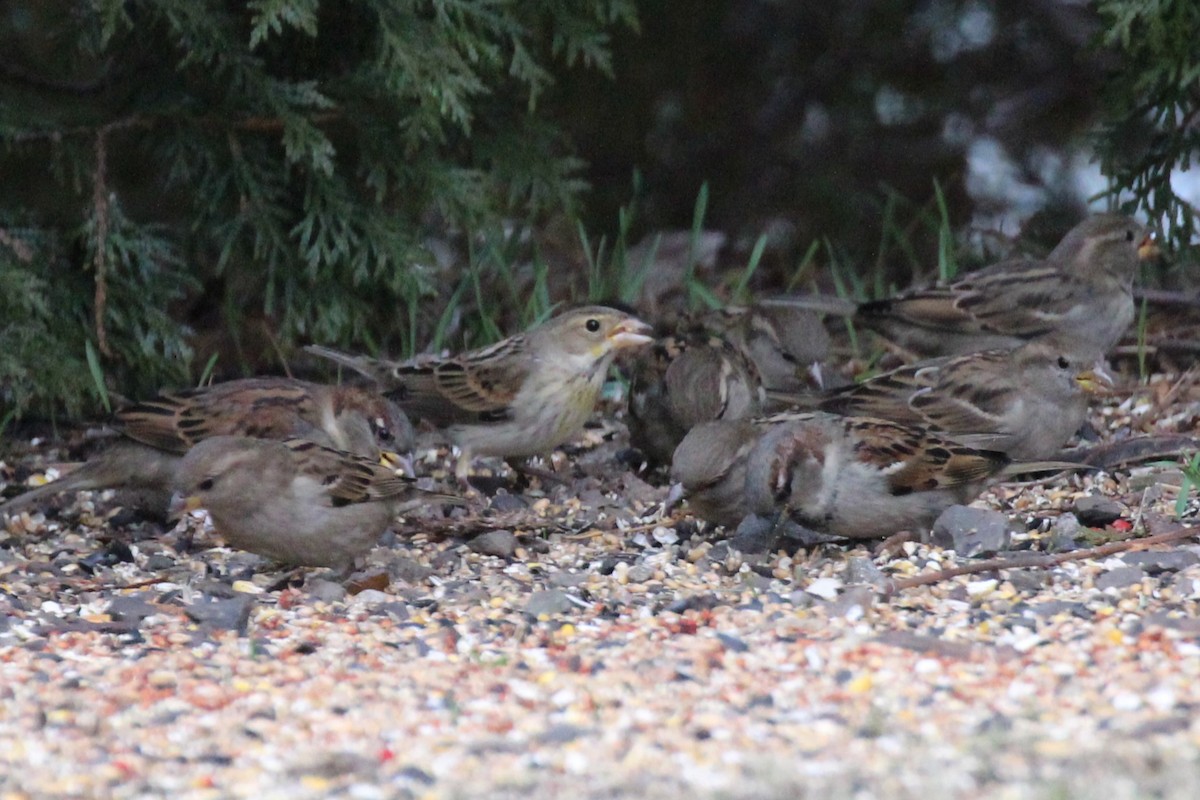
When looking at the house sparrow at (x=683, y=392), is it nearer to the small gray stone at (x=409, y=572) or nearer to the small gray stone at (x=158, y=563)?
the small gray stone at (x=409, y=572)

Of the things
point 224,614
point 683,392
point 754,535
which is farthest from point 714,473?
point 224,614

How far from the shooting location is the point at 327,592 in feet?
18.2

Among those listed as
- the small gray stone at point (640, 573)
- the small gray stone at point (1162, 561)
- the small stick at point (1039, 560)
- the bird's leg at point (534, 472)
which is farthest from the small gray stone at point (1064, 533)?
the bird's leg at point (534, 472)

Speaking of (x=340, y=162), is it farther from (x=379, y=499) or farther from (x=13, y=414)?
(x=379, y=499)

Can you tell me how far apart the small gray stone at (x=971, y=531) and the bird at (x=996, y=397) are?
38.6 inches

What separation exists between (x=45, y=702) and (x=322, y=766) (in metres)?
0.93

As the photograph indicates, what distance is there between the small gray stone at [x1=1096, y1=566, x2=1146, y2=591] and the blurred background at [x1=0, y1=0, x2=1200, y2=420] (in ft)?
8.53

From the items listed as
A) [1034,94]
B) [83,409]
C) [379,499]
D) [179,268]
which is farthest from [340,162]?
[1034,94]

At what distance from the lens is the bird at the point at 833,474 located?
231 inches

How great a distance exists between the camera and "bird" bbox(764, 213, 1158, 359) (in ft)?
25.0

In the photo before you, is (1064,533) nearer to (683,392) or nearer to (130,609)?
(683,392)

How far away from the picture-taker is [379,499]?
5918mm

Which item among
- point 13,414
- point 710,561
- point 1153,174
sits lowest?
point 710,561

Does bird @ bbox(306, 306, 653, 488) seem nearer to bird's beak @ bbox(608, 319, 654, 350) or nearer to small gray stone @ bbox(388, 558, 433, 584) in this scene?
bird's beak @ bbox(608, 319, 654, 350)
